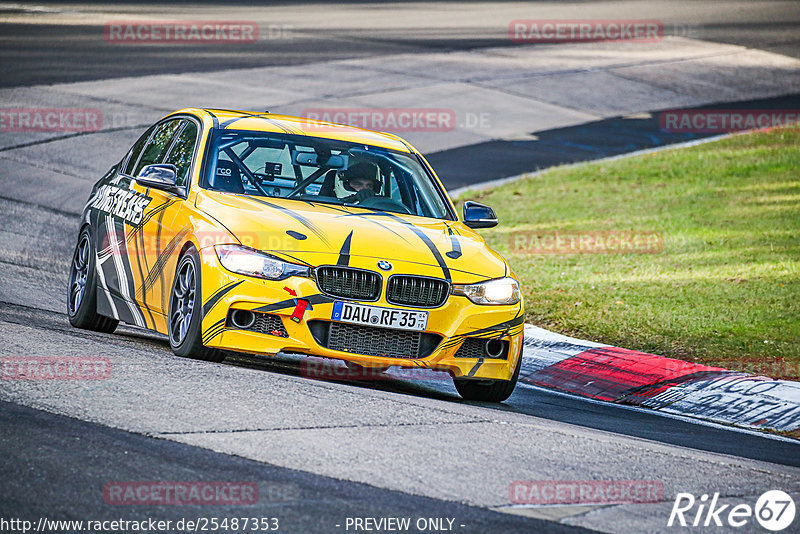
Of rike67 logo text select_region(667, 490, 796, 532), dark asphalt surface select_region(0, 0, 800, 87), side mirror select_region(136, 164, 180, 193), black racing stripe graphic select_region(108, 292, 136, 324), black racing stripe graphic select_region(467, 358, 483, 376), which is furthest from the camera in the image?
dark asphalt surface select_region(0, 0, 800, 87)

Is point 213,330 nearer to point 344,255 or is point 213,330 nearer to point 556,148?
point 344,255

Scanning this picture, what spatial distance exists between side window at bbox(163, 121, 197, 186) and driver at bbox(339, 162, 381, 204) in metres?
1.08

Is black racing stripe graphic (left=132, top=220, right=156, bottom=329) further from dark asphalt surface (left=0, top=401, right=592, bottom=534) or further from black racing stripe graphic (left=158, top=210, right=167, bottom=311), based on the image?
dark asphalt surface (left=0, top=401, right=592, bottom=534)

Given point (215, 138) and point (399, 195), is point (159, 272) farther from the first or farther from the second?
point (399, 195)

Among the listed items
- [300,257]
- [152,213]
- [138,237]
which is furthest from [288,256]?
[138,237]

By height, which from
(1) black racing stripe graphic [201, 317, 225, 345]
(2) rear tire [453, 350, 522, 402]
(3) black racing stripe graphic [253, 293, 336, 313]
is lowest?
(2) rear tire [453, 350, 522, 402]

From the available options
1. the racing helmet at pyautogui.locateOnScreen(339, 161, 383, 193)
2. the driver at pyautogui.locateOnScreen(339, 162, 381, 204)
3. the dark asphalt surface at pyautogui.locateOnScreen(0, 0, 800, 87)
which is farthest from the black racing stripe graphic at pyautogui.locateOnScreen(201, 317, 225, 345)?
the dark asphalt surface at pyautogui.locateOnScreen(0, 0, 800, 87)

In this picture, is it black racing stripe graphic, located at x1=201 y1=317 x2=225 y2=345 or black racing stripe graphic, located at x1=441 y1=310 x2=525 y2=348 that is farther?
black racing stripe graphic, located at x1=441 y1=310 x2=525 y2=348

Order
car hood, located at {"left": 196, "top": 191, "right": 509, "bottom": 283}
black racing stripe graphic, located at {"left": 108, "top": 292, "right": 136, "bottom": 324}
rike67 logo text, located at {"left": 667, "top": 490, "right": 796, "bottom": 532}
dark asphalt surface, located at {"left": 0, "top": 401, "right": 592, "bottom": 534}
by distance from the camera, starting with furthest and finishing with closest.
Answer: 1. black racing stripe graphic, located at {"left": 108, "top": 292, "right": 136, "bottom": 324}
2. car hood, located at {"left": 196, "top": 191, "right": 509, "bottom": 283}
3. rike67 logo text, located at {"left": 667, "top": 490, "right": 796, "bottom": 532}
4. dark asphalt surface, located at {"left": 0, "top": 401, "right": 592, "bottom": 534}

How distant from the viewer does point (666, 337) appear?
1093 centimetres

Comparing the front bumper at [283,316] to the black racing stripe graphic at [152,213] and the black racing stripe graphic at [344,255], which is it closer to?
the black racing stripe graphic at [344,255]

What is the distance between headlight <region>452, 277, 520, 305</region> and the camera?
825 centimetres

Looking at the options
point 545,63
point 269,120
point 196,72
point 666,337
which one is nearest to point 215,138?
point 269,120

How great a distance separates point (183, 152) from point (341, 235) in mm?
1835
